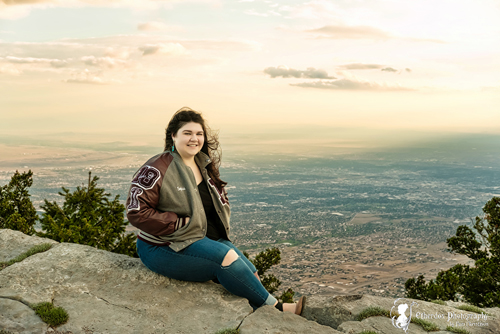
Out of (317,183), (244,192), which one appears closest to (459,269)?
(244,192)

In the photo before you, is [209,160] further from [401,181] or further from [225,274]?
[401,181]

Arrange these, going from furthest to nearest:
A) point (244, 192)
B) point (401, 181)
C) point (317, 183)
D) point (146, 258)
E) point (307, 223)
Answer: point (401, 181) → point (317, 183) → point (244, 192) → point (307, 223) → point (146, 258)

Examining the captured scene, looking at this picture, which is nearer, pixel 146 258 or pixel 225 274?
pixel 225 274

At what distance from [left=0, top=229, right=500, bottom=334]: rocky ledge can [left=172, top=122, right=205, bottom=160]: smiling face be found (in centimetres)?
176

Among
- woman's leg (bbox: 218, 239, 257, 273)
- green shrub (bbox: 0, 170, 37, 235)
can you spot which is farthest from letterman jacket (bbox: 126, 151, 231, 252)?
green shrub (bbox: 0, 170, 37, 235)

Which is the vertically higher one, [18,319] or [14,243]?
[14,243]

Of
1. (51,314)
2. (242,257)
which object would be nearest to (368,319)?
(242,257)

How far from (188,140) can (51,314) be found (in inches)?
102

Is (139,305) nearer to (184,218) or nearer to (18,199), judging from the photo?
(184,218)

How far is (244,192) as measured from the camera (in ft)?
397

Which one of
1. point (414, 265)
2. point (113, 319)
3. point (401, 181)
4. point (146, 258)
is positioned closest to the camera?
point (113, 319)

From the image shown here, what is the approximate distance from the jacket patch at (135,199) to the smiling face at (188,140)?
855 millimetres

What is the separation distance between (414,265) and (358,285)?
51.0 feet

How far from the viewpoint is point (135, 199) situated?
468 centimetres
